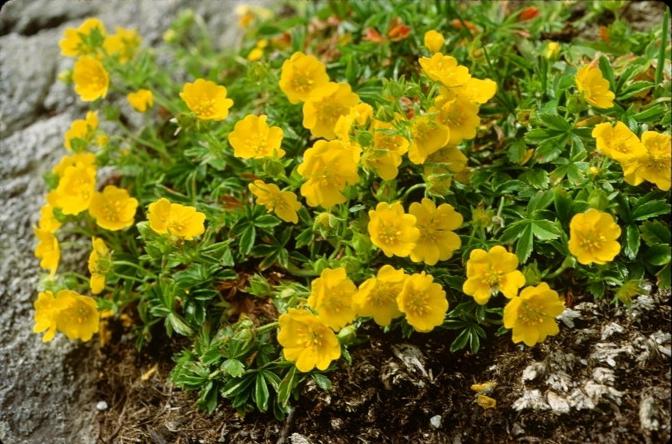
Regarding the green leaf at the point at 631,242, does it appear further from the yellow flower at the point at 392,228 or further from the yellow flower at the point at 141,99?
the yellow flower at the point at 141,99

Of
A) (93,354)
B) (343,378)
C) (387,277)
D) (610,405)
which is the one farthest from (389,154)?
(93,354)

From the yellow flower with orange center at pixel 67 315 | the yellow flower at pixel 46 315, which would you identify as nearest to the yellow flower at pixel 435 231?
the yellow flower with orange center at pixel 67 315

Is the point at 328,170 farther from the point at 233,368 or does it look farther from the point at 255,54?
the point at 255,54

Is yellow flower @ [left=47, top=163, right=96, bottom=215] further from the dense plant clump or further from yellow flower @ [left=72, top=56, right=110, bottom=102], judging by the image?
yellow flower @ [left=72, top=56, right=110, bottom=102]

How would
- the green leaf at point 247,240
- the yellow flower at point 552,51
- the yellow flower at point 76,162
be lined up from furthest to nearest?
the yellow flower at point 76,162 → the yellow flower at point 552,51 → the green leaf at point 247,240

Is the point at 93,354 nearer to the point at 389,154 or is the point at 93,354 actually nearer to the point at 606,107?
the point at 389,154
